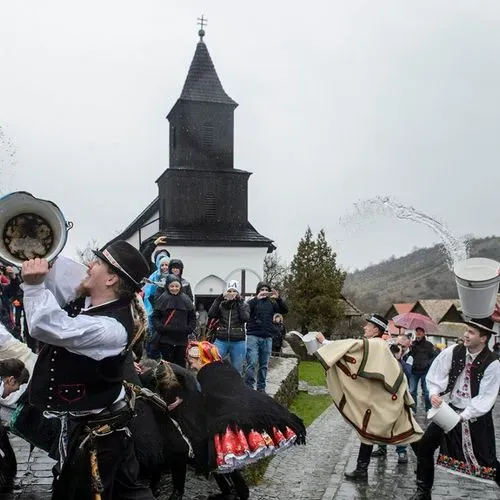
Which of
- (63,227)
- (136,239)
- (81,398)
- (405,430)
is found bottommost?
(405,430)

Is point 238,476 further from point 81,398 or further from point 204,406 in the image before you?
point 81,398

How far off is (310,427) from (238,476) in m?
6.34

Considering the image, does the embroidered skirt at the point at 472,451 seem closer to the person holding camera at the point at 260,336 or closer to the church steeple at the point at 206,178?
the person holding camera at the point at 260,336

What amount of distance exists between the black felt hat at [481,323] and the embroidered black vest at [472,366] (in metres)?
0.21

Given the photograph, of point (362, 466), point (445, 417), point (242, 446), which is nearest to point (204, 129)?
point (362, 466)

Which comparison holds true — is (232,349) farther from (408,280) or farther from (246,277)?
(408,280)

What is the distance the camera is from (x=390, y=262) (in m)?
82.6

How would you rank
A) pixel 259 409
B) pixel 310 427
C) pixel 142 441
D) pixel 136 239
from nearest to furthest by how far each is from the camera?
pixel 142 441, pixel 259 409, pixel 310 427, pixel 136 239

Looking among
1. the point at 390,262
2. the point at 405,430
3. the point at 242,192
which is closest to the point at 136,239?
the point at 242,192

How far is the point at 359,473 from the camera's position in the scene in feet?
27.1

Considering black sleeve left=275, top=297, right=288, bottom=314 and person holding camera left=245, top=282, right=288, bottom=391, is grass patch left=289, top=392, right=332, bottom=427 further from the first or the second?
black sleeve left=275, top=297, right=288, bottom=314

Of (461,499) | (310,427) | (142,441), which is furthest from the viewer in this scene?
(310,427)

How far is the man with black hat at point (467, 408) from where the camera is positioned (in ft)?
23.0

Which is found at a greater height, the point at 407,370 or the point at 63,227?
the point at 63,227
